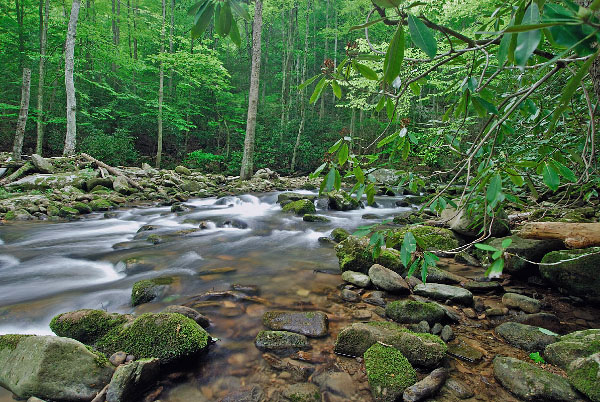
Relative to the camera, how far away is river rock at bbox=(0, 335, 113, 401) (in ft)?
6.11

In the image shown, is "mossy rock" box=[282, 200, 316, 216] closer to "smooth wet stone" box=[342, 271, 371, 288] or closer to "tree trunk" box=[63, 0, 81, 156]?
"smooth wet stone" box=[342, 271, 371, 288]

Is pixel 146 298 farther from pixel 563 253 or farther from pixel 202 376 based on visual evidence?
pixel 563 253

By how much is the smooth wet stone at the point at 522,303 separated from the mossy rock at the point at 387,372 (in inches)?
65.3

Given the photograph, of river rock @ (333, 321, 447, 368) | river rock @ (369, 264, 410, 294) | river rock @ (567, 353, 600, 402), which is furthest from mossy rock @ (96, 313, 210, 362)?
river rock @ (567, 353, 600, 402)

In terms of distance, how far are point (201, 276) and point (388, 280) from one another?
8.08ft

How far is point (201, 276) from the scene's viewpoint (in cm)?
418

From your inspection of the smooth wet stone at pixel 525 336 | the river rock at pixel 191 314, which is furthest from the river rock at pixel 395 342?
the river rock at pixel 191 314

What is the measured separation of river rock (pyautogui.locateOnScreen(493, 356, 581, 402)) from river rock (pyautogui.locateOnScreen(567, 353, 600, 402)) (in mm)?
52

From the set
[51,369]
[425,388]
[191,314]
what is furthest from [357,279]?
[51,369]

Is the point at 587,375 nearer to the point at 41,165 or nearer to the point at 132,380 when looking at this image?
the point at 132,380

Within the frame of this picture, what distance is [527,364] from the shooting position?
205 cm

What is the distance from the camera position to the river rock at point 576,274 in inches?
117

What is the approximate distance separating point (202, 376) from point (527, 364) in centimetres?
226

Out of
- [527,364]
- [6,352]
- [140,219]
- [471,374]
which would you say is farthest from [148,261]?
[527,364]
